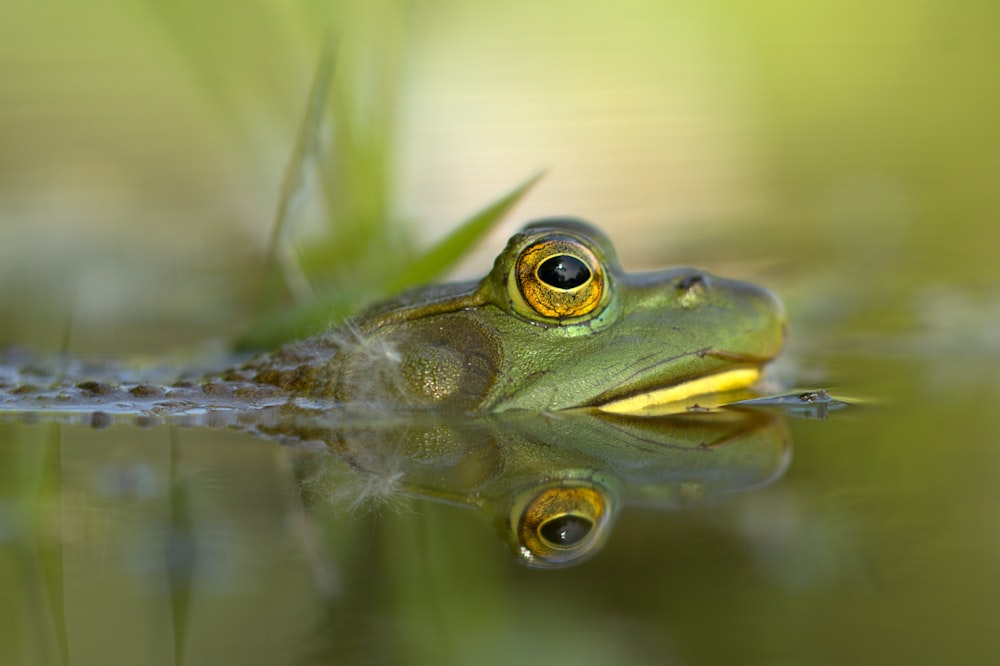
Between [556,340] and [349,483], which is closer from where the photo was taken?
[349,483]

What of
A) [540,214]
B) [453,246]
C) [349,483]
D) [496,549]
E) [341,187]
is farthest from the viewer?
[540,214]

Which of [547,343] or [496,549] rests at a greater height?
[547,343]

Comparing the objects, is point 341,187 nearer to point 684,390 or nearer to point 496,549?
point 684,390

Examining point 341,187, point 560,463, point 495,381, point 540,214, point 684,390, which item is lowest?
point 560,463

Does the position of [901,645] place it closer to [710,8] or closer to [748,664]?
[748,664]

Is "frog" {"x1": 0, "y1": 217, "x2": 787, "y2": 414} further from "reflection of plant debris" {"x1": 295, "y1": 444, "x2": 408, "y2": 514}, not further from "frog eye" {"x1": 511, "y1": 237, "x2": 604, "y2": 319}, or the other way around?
"reflection of plant debris" {"x1": 295, "y1": 444, "x2": 408, "y2": 514}

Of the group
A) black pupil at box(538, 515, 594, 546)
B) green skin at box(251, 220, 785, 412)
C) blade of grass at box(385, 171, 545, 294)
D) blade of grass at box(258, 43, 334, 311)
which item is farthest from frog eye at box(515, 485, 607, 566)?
blade of grass at box(258, 43, 334, 311)

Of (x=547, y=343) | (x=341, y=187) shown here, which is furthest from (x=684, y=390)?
(x=341, y=187)
